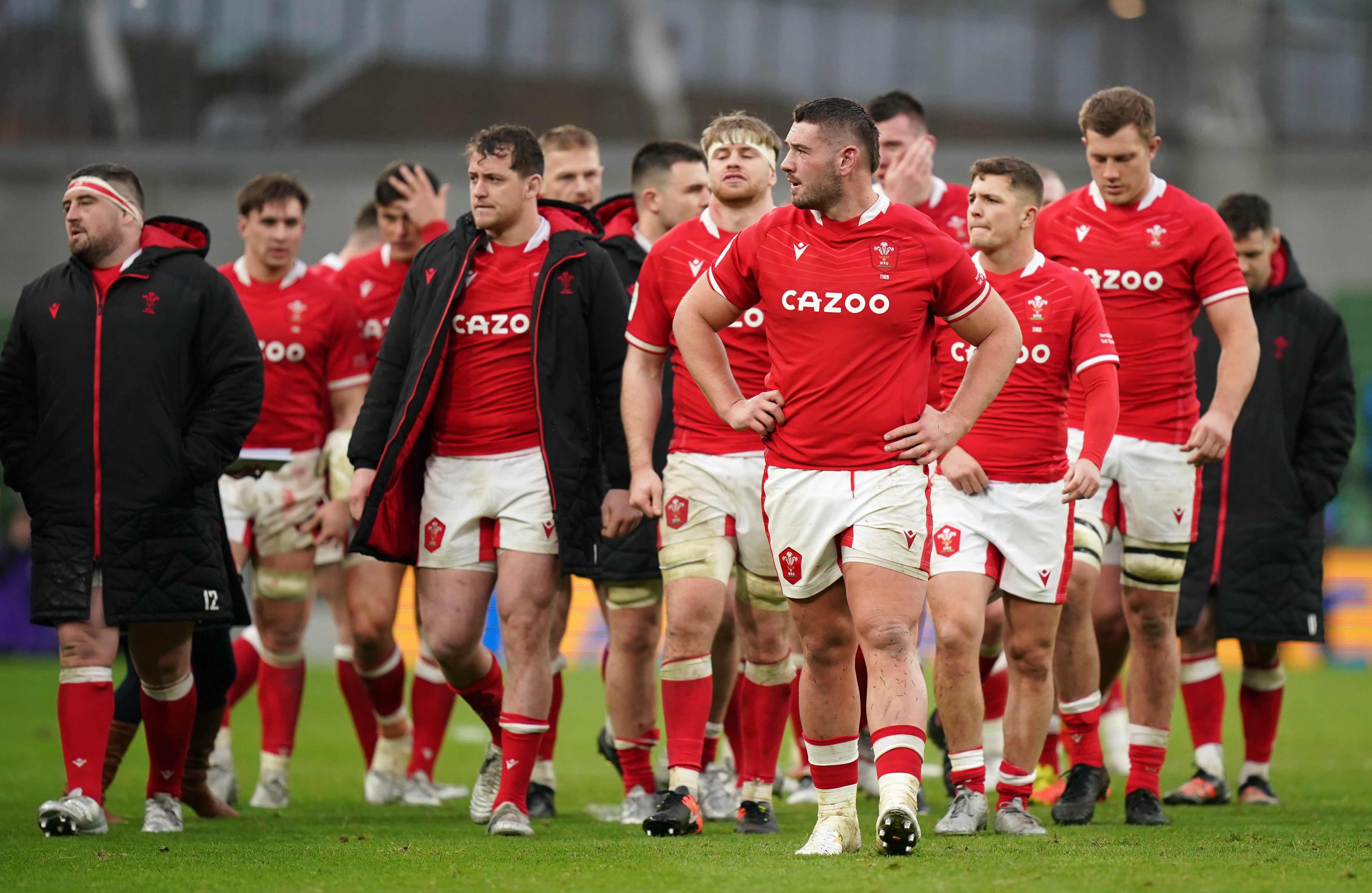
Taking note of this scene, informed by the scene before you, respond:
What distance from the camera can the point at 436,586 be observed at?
654 centimetres

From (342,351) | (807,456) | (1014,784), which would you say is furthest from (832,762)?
(342,351)

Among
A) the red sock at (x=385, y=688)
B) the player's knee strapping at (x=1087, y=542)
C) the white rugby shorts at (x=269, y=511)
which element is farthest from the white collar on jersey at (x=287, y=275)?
the player's knee strapping at (x=1087, y=542)

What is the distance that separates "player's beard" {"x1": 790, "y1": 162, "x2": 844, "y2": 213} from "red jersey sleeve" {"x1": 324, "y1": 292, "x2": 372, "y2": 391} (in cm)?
355

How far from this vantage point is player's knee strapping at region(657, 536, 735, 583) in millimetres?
6371

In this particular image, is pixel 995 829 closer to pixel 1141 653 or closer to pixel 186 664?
pixel 1141 653

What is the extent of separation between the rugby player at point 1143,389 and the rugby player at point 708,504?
1259 mm

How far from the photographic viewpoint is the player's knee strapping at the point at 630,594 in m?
6.93

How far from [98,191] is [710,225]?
231 centimetres

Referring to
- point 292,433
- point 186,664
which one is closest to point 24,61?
point 292,433

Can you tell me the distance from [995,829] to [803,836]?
0.72m

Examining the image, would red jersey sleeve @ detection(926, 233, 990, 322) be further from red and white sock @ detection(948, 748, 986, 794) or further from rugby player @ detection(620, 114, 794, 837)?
red and white sock @ detection(948, 748, 986, 794)

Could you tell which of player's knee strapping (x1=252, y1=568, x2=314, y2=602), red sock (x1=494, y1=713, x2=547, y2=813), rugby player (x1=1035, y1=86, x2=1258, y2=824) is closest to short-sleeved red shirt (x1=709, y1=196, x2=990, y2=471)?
red sock (x1=494, y1=713, x2=547, y2=813)

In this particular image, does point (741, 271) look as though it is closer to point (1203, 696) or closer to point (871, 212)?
point (871, 212)

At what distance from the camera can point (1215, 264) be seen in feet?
22.8
